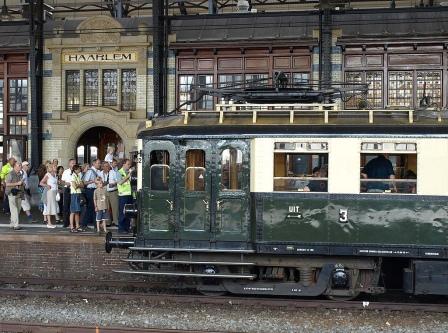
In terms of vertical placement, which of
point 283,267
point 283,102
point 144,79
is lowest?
point 283,267

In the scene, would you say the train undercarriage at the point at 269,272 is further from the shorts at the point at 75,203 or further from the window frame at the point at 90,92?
the window frame at the point at 90,92

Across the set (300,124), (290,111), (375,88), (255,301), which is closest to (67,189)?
(255,301)

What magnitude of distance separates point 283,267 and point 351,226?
4.74 ft

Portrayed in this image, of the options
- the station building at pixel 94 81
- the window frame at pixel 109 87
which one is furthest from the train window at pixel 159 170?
the window frame at pixel 109 87

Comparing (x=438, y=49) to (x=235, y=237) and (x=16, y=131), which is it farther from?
(x=16, y=131)

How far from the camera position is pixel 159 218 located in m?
10.1

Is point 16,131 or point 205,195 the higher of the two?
point 16,131

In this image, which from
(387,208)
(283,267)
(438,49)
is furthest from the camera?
(438,49)

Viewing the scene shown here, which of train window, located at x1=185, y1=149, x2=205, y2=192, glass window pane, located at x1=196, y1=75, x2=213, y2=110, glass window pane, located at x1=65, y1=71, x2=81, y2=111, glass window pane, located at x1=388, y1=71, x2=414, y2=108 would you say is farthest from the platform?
glass window pane, located at x1=388, y1=71, x2=414, y2=108

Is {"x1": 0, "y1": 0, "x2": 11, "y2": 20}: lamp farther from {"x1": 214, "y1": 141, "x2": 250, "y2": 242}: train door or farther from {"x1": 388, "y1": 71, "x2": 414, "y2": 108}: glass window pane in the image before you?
{"x1": 214, "y1": 141, "x2": 250, "y2": 242}: train door

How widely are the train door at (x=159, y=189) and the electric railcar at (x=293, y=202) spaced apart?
0.02 m

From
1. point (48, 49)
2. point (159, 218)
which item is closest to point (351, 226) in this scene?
point (159, 218)

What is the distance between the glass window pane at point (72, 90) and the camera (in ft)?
67.8

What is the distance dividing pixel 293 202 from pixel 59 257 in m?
6.05
